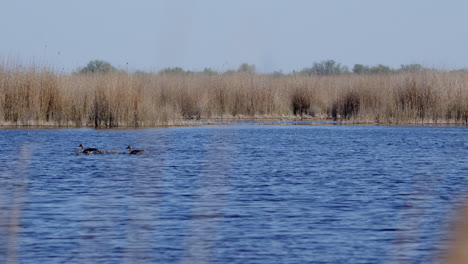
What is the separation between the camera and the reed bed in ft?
79.4

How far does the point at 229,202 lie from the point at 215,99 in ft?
75.9

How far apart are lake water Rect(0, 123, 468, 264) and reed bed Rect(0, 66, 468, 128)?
17.1 ft

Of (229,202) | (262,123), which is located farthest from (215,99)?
(229,202)

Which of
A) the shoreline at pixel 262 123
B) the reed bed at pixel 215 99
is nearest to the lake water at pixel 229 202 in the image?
the shoreline at pixel 262 123

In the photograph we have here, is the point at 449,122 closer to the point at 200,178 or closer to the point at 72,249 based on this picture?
the point at 200,178

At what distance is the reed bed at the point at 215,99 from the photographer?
24.2 meters

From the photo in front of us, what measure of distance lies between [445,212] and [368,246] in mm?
2308

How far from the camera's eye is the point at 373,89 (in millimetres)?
29797

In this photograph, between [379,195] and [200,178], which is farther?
[200,178]

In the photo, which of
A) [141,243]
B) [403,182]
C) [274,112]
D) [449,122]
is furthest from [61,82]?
[141,243]

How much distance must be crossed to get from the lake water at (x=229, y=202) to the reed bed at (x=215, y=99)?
5207mm

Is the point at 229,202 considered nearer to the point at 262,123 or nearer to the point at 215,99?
the point at 262,123

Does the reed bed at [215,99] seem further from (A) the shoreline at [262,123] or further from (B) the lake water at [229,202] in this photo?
(B) the lake water at [229,202]

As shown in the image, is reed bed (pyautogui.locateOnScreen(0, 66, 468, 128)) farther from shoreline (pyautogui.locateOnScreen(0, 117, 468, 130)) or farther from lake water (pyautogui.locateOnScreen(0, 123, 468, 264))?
lake water (pyautogui.locateOnScreen(0, 123, 468, 264))
